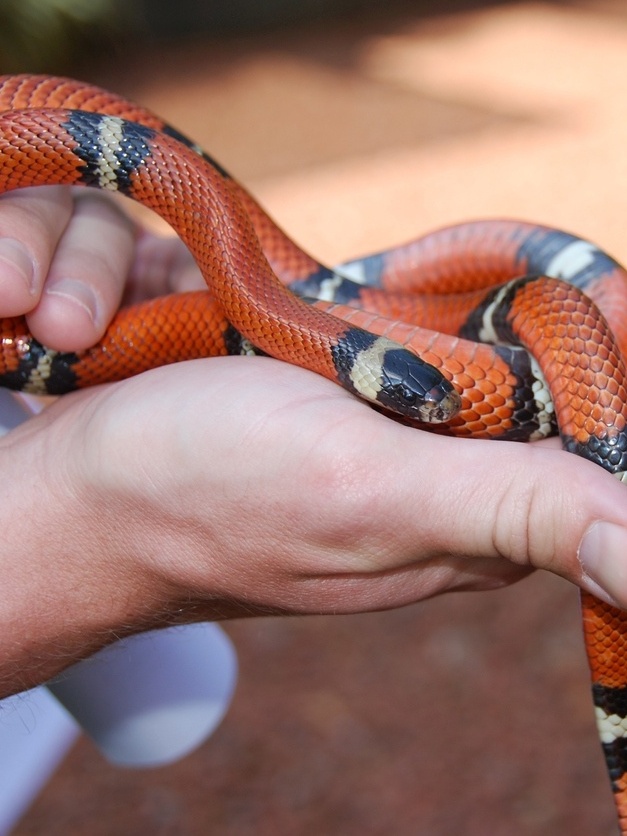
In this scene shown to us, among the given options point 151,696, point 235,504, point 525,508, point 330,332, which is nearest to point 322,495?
point 235,504

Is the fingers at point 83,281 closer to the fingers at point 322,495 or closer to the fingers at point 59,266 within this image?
the fingers at point 59,266

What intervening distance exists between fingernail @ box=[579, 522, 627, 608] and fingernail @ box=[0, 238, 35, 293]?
5.02 feet

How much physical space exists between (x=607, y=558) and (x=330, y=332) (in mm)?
1091

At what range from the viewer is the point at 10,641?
228 centimetres

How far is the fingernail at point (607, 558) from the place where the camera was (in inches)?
68.6

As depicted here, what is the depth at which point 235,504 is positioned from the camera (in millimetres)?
2070

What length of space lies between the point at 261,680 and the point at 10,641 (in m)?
2.91

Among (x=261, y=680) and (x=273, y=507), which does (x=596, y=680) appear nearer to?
(x=273, y=507)

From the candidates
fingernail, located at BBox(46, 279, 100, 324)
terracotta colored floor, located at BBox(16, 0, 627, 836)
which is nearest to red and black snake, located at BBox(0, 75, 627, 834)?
fingernail, located at BBox(46, 279, 100, 324)

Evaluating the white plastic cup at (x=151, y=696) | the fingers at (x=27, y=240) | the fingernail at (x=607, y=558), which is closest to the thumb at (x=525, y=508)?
the fingernail at (x=607, y=558)

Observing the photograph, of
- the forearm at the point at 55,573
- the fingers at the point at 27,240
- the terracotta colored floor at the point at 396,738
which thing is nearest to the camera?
the forearm at the point at 55,573

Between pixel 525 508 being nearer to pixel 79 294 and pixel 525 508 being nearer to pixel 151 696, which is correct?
pixel 79 294

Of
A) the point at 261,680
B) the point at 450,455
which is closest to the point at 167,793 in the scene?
the point at 261,680

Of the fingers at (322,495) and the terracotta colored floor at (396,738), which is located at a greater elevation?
the fingers at (322,495)
